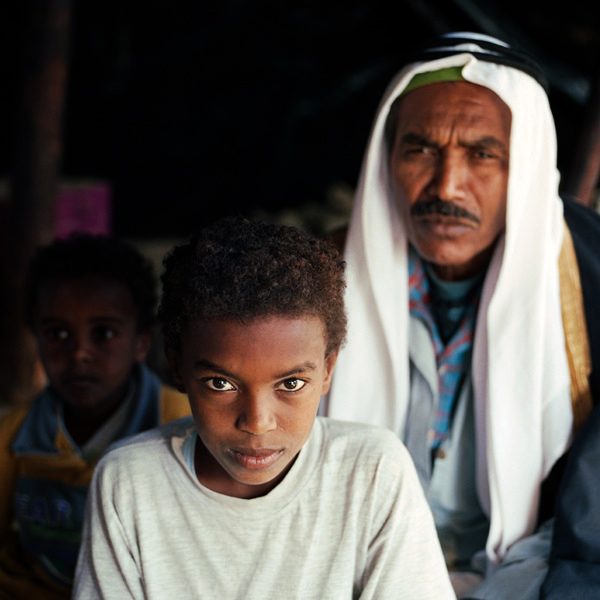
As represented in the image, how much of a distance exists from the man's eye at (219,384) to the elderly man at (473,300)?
2.56 feet

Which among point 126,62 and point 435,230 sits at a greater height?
point 126,62

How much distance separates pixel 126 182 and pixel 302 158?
117 centimetres

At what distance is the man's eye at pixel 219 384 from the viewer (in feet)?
5.67

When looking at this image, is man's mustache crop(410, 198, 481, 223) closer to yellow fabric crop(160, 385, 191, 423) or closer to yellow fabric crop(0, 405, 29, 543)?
yellow fabric crop(160, 385, 191, 423)

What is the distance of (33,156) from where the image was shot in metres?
4.55

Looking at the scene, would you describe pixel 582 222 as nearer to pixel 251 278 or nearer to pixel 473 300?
pixel 473 300

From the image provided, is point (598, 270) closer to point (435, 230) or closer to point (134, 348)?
point (435, 230)

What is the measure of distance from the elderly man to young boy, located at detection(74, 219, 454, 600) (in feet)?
1.58

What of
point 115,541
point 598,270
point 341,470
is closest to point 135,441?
point 115,541

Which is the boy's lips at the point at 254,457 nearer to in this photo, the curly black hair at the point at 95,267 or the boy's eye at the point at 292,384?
the boy's eye at the point at 292,384

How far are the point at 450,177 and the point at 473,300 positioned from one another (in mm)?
368

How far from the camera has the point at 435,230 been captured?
2381 millimetres

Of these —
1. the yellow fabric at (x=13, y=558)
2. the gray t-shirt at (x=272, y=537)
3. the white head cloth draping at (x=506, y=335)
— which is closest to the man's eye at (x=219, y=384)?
the gray t-shirt at (x=272, y=537)

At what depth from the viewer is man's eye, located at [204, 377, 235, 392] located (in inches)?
68.1
